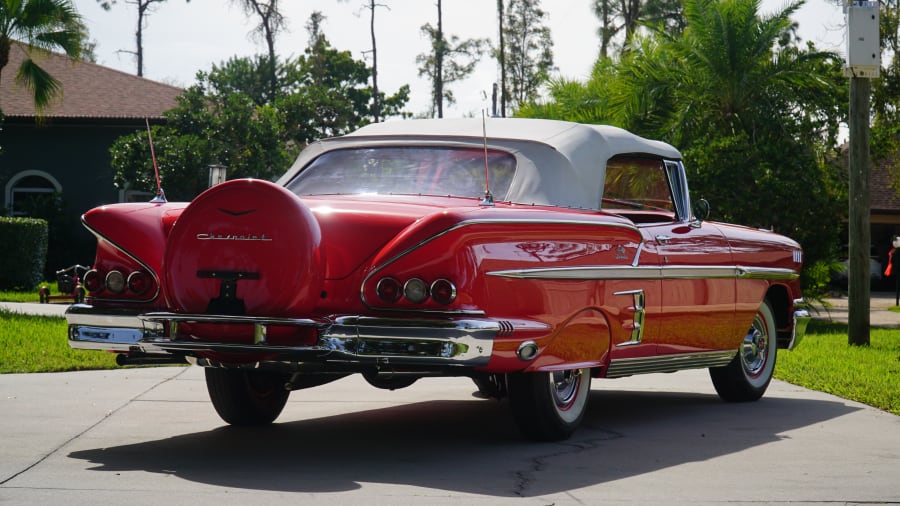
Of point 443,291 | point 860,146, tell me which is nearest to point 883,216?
point 860,146

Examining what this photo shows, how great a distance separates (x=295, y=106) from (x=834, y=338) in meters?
20.8

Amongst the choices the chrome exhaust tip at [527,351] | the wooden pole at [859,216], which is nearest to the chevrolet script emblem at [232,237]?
the chrome exhaust tip at [527,351]

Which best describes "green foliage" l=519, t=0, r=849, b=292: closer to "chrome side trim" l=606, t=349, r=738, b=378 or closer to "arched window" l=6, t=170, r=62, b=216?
"chrome side trim" l=606, t=349, r=738, b=378

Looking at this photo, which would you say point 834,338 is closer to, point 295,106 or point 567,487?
point 567,487

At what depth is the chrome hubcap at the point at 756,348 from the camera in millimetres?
9445

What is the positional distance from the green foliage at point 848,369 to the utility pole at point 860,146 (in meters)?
0.49

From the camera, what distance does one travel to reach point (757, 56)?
21.5m

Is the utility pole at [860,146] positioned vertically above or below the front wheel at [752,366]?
above

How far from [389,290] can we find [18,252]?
65.6ft

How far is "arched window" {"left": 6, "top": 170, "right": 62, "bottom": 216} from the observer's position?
30123 millimetres

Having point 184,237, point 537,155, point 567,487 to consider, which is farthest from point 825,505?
point 184,237

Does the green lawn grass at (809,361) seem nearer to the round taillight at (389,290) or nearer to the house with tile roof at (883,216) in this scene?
the round taillight at (389,290)

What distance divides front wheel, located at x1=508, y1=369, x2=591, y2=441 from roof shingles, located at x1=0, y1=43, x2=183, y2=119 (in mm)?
23975

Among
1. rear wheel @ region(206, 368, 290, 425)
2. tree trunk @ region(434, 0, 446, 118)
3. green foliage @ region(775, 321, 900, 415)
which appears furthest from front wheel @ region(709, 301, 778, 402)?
tree trunk @ region(434, 0, 446, 118)
